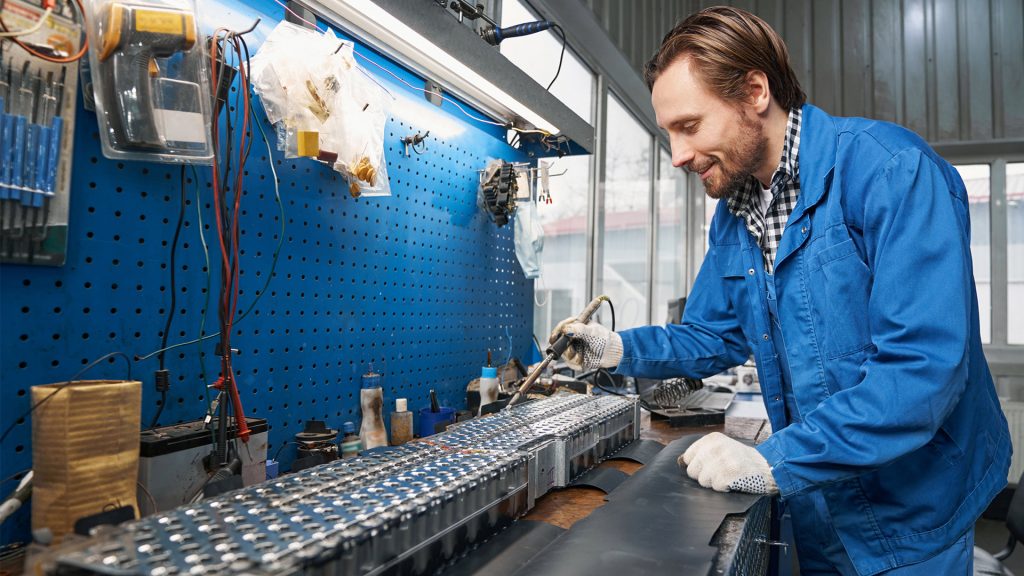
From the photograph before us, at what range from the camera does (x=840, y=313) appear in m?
1.08

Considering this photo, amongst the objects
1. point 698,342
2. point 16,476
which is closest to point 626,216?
point 698,342

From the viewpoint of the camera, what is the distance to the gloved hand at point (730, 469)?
98 centimetres

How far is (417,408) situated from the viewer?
1495 mm

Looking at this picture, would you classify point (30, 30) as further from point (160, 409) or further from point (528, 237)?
point (528, 237)

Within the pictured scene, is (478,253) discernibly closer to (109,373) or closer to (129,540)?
(109,373)

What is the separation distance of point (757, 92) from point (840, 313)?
1.58 feet

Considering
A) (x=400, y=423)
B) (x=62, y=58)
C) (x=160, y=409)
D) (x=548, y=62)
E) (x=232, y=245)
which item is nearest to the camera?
(x=62, y=58)

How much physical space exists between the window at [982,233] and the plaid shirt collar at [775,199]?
14.7 feet

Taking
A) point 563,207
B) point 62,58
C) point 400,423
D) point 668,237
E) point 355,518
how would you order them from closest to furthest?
1. point 355,518
2. point 62,58
3. point 400,423
4. point 563,207
5. point 668,237

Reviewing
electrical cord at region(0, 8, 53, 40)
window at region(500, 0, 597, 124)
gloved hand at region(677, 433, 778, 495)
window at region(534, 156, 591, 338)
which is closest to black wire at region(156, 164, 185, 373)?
electrical cord at region(0, 8, 53, 40)

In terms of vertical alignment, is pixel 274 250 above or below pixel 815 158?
→ below

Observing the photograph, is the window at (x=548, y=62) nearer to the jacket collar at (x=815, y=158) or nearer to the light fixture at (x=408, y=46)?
the light fixture at (x=408, y=46)

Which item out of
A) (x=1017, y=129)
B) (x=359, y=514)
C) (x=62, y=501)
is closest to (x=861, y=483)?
(x=359, y=514)

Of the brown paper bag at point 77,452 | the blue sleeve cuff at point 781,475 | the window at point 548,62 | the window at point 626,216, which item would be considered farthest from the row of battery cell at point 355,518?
the window at point 626,216
